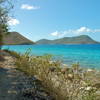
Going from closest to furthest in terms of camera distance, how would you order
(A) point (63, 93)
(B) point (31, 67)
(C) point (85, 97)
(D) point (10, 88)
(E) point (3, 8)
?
(C) point (85, 97) → (A) point (63, 93) → (D) point (10, 88) → (B) point (31, 67) → (E) point (3, 8)

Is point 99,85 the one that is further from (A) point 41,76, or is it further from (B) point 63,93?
(B) point 63,93

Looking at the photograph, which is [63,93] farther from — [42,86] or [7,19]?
[7,19]

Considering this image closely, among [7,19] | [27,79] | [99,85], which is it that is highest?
[7,19]

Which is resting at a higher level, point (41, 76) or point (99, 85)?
point (41, 76)

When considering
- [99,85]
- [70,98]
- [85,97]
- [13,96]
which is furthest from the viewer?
[99,85]

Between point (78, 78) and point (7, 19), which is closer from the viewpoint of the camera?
point (78, 78)

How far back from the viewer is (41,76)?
8438mm

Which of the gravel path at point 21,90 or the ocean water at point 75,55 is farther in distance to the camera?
the ocean water at point 75,55

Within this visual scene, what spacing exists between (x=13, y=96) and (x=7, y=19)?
2170 cm

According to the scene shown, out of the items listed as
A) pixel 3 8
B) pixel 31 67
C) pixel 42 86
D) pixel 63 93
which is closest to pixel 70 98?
pixel 63 93

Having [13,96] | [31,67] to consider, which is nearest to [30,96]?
[13,96]

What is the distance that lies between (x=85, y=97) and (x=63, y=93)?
924 mm

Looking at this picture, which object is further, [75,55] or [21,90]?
[75,55]

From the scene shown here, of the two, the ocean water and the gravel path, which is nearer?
the gravel path
